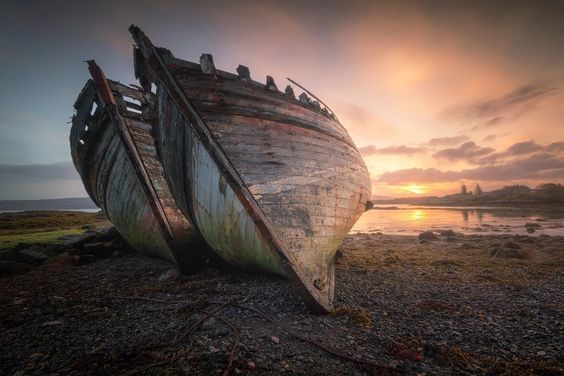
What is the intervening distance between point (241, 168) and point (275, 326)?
258 centimetres

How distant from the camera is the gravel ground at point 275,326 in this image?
302cm

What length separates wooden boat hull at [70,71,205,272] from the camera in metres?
6.73

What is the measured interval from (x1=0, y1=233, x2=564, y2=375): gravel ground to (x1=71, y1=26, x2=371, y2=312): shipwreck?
66cm

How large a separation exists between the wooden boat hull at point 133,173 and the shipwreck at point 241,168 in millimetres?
47

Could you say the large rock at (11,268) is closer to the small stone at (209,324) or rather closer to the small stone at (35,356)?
the small stone at (35,356)

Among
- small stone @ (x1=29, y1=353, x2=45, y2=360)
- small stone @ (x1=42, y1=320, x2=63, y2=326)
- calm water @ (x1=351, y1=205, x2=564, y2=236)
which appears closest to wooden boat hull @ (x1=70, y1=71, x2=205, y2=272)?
small stone @ (x1=42, y1=320, x2=63, y2=326)

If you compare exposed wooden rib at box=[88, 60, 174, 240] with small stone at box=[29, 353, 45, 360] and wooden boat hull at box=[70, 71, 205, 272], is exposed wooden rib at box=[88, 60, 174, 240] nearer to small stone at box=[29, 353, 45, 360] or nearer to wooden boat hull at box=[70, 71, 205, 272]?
wooden boat hull at box=[70, 71, 205, 272]

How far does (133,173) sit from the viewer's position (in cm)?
680

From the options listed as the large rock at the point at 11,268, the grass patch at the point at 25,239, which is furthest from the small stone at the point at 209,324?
the grass patch at the point at 25,239

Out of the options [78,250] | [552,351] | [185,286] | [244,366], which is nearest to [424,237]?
[552,351]

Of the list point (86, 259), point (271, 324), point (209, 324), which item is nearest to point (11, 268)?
point (86, 259)

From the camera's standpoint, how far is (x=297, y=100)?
19.2ft

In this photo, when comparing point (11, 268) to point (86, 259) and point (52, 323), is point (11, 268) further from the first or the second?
point (52, 323)

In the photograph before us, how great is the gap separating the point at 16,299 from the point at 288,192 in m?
6.22
